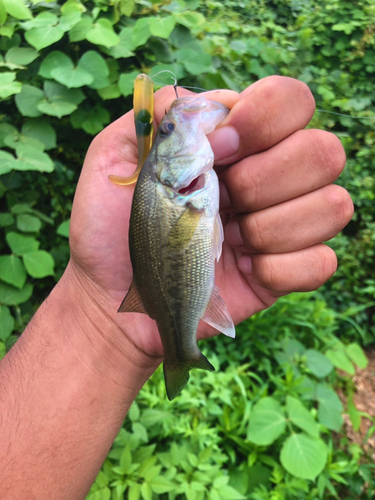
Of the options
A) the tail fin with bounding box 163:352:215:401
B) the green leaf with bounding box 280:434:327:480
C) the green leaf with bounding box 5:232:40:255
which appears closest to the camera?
the tail fin with bounding box 163:352:215:401

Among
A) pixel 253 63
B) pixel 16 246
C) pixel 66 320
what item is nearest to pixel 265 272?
pixel 66 320

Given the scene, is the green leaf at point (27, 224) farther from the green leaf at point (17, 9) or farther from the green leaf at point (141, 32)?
the green leaf at point (141, 32)

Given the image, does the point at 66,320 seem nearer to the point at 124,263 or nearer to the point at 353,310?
the point at 124,263

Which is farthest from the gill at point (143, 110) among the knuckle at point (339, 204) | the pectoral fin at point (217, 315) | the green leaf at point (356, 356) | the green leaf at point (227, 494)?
the green leaf at point (356, 356)

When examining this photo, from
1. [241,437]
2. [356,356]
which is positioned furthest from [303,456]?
[356,356]

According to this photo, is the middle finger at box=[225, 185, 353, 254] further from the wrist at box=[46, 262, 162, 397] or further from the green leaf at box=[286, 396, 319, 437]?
the green leaf at box=[286, 396, 319, 437]

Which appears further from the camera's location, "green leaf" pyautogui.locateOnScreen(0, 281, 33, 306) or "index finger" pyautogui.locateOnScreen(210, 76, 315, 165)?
"green leaf" pyautogui.locateOnScreen(0, 281, 33, 306)

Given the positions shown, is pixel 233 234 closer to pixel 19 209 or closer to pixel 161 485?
pixel 161 485

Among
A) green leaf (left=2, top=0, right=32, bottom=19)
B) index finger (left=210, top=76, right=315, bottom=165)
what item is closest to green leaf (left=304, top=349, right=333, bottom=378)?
index finger (left=210, top=76, right=315, bottom=165)
